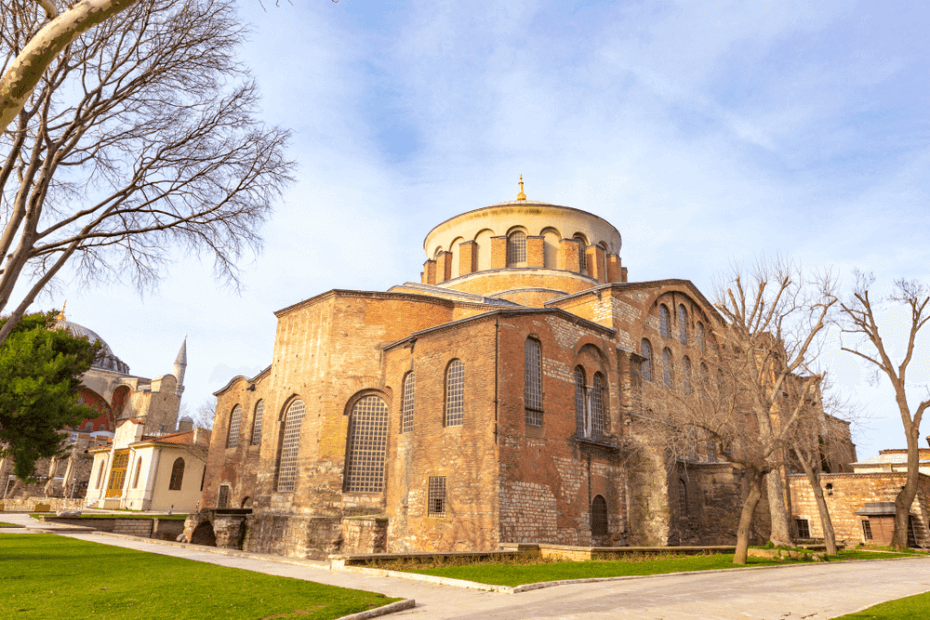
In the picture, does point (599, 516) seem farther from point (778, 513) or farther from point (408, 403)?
point (408, 403)

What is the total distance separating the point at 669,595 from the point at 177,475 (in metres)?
34.7

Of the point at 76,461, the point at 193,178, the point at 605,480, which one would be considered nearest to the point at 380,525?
the point at 605,480

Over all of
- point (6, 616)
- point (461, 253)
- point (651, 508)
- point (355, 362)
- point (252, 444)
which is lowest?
point (6, 616)

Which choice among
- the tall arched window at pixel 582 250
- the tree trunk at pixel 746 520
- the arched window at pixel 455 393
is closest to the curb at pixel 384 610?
the tree trunk at pixel 746 520

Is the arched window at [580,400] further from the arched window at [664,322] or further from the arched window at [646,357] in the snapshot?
the arched window at [664,322]

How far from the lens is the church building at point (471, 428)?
16.9m

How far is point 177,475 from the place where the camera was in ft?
117

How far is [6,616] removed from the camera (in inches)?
257

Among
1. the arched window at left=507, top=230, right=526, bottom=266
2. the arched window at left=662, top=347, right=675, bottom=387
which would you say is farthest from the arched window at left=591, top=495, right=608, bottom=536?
the arched window at left=507, top=230, right=526, bottom=266

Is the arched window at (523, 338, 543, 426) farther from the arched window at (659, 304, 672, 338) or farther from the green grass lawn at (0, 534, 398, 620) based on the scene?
the green grass lawn at (0, 534, 398, 620)

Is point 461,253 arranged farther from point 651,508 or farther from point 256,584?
point 256,584

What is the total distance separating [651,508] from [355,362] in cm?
1138

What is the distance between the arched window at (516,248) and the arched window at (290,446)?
12243mm

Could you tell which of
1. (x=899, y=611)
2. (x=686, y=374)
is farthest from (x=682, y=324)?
(x=899, y=611)
